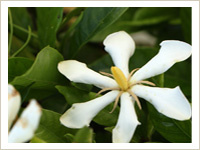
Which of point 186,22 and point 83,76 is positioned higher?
point 186,22

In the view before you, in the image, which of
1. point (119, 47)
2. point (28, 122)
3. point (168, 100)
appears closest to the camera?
point (28, 122)

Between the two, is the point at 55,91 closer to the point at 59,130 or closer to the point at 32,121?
the point at 59,130

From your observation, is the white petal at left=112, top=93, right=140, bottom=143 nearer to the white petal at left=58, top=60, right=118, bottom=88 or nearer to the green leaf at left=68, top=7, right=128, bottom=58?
the white petal at left=58, top=60, right=118, bottom=88

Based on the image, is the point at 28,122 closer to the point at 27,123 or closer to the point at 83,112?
the point at 27,123

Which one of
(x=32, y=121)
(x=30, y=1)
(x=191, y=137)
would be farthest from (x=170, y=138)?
(x=30, y=1)

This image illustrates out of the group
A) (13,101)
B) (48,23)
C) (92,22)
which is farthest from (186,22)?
(13,101)
